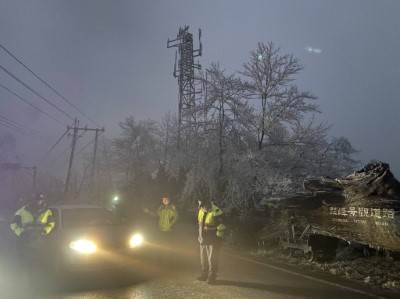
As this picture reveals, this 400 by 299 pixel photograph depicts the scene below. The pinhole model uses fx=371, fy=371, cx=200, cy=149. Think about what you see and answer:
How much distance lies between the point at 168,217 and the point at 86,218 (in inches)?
80.3

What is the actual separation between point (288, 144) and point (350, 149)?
19767 millimetres

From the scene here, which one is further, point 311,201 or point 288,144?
point 288,144

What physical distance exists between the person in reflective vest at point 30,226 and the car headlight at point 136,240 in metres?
1.81

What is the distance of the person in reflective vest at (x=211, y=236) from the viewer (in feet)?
23.9

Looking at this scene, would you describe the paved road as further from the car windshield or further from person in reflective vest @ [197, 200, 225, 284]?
the car windshield

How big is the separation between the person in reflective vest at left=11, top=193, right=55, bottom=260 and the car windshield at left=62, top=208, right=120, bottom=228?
351 mm

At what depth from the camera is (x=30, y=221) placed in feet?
27.4

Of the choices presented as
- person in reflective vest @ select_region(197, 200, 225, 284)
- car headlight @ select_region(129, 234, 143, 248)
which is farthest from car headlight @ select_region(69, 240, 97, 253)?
person in reflective vest @ select_region(197, 200, 225, 284)

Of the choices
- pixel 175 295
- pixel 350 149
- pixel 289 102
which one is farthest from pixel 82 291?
pixel 350 149

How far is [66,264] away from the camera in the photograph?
23.7 ft

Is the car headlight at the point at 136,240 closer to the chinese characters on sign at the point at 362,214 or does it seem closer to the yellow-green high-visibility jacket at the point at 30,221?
the yellow-green high-visibility jacket at the point at 30,221

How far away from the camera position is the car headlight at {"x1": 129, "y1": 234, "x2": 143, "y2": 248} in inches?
314

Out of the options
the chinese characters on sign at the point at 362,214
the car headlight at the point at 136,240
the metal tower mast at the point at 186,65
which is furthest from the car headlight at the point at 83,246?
the metal tower mast at the point at 186,65

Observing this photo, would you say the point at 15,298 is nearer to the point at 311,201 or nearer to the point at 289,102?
the point at 311,201
